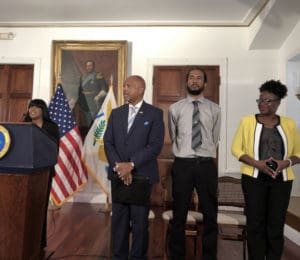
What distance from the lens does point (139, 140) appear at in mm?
2037

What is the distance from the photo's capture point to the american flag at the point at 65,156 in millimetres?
4129

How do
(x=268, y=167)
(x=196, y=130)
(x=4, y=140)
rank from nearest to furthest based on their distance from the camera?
(x=4, y=140), (x=268, y=167), (x=196, y=130)

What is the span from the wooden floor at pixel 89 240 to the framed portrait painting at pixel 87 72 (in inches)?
58.0

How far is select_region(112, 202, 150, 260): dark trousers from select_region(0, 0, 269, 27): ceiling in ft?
10.1

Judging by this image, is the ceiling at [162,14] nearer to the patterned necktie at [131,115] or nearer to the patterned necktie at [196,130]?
the patterned necktie at [196,130]

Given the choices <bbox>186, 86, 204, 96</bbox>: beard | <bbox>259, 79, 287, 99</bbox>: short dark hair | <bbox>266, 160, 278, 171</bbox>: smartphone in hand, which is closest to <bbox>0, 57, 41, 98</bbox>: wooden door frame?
<bbox>186, 86, 204, 96</bbox>: beard

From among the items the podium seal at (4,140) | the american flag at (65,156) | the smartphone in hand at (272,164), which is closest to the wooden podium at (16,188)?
the podium seal at (4,140)

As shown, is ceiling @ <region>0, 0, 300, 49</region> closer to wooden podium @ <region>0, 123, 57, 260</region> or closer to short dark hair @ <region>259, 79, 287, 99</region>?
short dark hair @ <region>259, 79, 287, 99</region>

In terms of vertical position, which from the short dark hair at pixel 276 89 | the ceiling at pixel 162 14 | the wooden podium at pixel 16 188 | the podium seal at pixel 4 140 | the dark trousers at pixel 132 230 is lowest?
the dark trousers at pixel 132 230

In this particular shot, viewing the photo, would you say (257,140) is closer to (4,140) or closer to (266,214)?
→ (266,214)

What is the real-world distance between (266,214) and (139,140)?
3.27 feet

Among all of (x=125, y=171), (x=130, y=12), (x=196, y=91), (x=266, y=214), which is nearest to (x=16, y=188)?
(x=125, y=171)

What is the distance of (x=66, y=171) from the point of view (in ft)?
13.7

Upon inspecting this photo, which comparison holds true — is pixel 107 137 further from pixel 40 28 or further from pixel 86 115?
pixel 40 28
